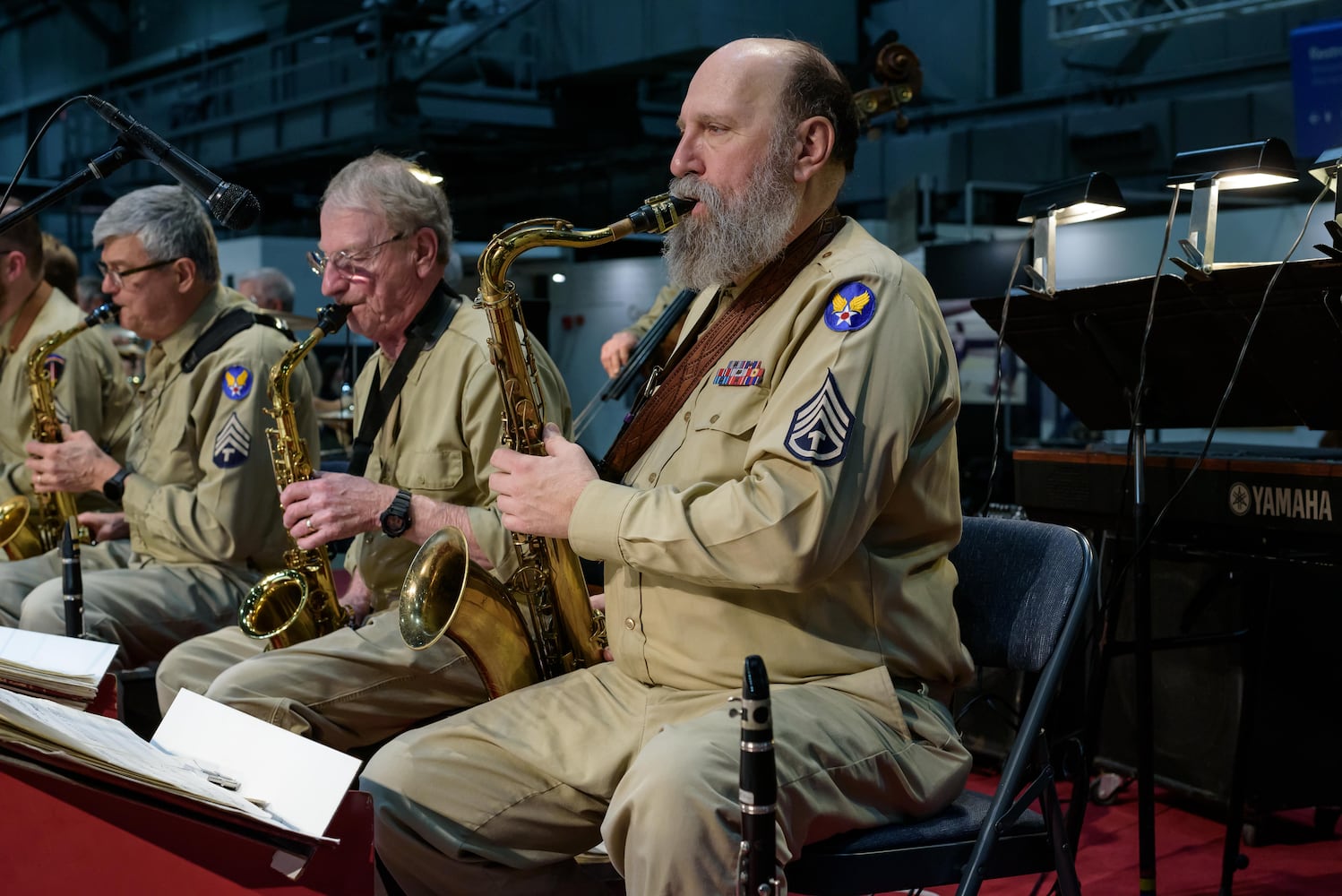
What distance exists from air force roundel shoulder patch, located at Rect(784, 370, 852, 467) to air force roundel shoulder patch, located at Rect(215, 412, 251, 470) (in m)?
1.95

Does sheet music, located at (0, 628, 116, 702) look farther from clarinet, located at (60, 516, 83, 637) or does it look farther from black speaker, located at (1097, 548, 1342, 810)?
black speaker, located at (1097, 548, 1342, 810)

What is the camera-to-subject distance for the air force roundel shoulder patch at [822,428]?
1.82 m

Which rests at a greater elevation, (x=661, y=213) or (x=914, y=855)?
(x=661, y=213)

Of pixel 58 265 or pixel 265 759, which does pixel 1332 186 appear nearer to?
pixel 265 759

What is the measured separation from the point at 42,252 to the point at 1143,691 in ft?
13.0

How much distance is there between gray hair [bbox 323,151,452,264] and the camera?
3.02 m

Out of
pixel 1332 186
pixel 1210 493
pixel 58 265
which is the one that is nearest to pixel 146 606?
pixel 58 265

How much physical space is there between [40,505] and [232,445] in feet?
4.02

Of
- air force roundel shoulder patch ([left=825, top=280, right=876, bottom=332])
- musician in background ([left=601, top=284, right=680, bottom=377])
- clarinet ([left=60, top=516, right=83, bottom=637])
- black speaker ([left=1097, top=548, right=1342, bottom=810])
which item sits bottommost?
black speaker ([left=1097, top=548, right=1342, bottom=810])

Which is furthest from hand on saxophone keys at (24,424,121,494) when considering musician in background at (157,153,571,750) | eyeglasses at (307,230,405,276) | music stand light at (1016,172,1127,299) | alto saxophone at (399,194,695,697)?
music stand light at (1016,172,1127,299)

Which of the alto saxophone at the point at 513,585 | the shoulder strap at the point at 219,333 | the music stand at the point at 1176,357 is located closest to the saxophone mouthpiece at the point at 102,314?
the shoulder strap at the point at 219,333

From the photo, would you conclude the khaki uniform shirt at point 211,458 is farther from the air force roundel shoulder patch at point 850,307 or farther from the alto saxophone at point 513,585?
the air force roundel shoulder patch at point 850,307

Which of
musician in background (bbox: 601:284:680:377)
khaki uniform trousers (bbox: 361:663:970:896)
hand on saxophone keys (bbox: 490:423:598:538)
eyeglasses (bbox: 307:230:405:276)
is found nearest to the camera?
khaki uniform trousers (bbox: 361:663:970:896)

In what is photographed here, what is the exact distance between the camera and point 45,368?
13.8 ft
